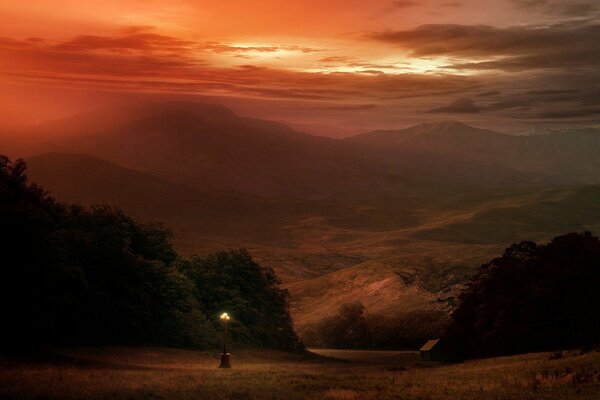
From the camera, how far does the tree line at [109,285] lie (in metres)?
63.1

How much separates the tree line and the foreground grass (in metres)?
6.60

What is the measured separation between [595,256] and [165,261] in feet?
161

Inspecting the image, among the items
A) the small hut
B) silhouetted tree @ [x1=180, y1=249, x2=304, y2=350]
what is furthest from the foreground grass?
the small hut

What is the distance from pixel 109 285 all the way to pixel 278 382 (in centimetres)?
3406

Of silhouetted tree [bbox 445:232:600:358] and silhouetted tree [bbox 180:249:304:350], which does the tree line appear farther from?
silhouetted tree [bbox 445:232:600:358]

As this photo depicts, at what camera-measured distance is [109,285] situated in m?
79.4

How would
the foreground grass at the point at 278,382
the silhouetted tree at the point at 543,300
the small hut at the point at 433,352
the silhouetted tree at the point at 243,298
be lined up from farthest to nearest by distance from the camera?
the small hut at the point at 433,352 < the silhouetted tree at the point at 243,298 < the silhouetted tree at the point at 543,300 < the foreground grass at the point at 278,382

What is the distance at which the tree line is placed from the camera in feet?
207

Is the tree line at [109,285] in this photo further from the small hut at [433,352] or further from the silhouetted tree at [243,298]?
the small hut at [433,352]

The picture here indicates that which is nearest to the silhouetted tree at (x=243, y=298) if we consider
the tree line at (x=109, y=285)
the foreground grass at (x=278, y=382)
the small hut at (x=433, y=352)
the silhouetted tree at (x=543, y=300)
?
the tree line at (x=109, y=285)

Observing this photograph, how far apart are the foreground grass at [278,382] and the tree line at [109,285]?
21.6 ft

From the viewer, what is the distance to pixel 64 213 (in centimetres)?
8550

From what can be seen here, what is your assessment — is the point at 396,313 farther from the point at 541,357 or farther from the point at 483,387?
the point at 483,387

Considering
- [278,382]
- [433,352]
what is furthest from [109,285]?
[433,352]
